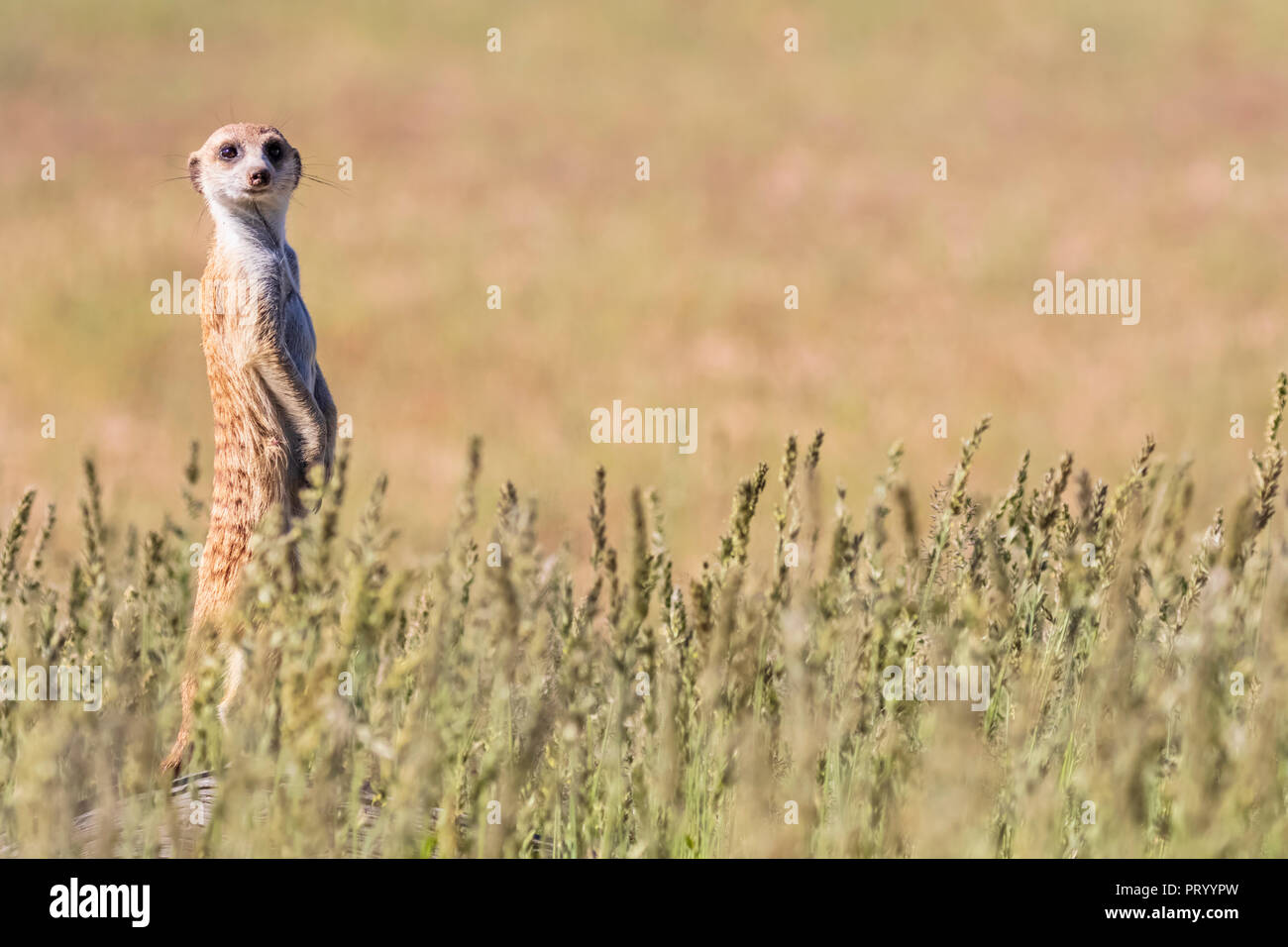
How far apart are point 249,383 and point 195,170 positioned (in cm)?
114

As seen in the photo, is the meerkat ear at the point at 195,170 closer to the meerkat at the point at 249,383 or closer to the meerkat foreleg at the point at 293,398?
the meerkat at the point at 249,383

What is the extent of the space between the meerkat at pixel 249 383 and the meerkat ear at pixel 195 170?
0.12 meters

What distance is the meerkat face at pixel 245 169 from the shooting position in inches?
184

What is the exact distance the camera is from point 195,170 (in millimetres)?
4875

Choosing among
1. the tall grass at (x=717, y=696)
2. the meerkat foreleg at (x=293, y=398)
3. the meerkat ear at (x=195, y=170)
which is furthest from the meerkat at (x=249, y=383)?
the tall grass at (x=717, y=696)

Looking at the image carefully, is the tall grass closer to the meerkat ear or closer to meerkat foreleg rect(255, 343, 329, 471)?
meerkat foreleg rect(255, 343, 329, 471)

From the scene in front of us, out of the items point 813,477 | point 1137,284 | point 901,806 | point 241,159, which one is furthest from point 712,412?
point 901,806

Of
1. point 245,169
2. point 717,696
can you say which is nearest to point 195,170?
point 245,169

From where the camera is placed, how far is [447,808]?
2.20 metres

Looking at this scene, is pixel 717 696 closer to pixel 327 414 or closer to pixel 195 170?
pixel 327 414

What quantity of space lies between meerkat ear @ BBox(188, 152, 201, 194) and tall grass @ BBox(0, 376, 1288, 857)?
67.7 inches

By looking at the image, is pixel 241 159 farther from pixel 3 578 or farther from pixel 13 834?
pixel 13 834

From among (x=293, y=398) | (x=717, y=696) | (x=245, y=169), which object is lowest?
(x=717, y=696)
